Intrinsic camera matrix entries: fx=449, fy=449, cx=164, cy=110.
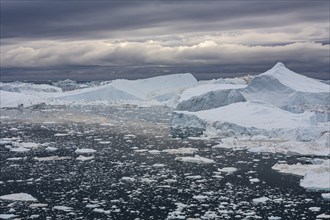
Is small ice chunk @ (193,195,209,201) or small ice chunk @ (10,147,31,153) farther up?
small ice chunk @ (10,147,31,153)

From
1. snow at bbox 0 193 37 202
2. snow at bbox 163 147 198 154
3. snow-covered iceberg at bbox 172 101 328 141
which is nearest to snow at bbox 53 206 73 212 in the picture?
snow at bbox 0 193 37 202

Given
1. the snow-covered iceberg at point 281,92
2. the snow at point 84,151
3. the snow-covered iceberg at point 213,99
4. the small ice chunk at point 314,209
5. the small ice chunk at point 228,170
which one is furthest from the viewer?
the snow-covered iceberg at point 281,92

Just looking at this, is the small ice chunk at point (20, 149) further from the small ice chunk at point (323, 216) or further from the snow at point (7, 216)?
the small ice chunk at point (323, 216)

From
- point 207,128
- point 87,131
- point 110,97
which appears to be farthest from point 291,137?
point 110,97

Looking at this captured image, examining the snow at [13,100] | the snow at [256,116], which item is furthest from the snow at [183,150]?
the snow at [13,100]

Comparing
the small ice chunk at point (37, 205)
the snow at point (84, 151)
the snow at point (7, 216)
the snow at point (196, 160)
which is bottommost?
the snow at point (196, 160)

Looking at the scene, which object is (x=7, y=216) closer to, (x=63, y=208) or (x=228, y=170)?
(x=63, y=208)

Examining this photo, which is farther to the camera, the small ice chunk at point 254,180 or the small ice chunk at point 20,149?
the small ice chunk at point 20,149

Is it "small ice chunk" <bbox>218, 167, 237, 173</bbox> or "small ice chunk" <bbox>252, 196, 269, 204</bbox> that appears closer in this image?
"small ice chunk" <bbox>252, 196, 269, 204</bbox>

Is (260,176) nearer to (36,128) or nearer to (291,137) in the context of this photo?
(291,137)

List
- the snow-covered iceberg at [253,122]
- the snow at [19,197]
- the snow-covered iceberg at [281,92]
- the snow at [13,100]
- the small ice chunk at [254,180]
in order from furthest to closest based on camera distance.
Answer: the snow at [13,100] < the snow-covered iceberg at [281,92] < the snow-covered iceberg at [253,122] < the small ice chunk at [254,180] < the snow at [19,197]

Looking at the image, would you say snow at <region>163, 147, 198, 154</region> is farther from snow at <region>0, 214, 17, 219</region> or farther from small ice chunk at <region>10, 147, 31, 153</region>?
snow at <region>0, 214, 17, 219</region>
